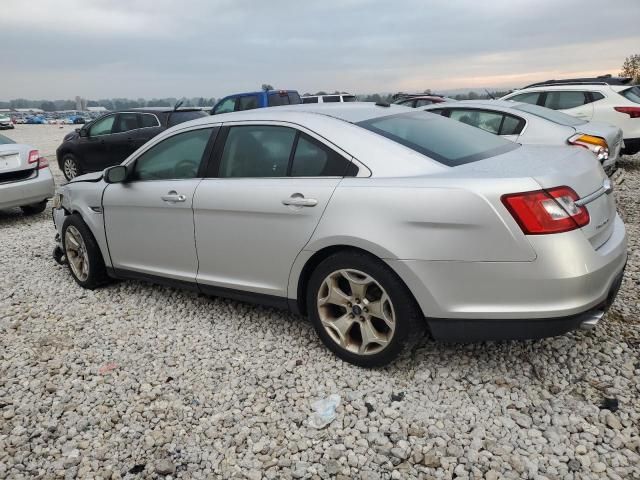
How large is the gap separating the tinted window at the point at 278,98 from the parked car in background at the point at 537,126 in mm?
6805

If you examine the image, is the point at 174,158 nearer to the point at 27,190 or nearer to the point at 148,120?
the point at 27,190

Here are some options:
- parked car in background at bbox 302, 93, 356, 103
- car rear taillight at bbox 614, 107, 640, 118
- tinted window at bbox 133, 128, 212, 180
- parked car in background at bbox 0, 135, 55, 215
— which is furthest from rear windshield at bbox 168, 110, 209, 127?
parked car in background at bbox 302, 93, 356, 103

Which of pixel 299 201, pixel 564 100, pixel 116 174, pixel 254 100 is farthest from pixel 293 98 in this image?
pixel 299 201

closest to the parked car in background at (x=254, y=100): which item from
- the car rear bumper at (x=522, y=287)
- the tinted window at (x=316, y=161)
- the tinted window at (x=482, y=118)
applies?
the tinted window at (x=482, y=118)

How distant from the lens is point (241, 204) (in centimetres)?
332

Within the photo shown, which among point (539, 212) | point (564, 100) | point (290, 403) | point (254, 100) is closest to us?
point (539, 212)

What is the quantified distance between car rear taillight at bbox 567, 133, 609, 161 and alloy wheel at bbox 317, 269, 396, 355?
14.9ft

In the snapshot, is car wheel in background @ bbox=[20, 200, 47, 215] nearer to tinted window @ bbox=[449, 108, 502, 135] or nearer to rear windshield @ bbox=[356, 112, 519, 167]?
tinted window @ bbox=[449, 108, 502, 135]

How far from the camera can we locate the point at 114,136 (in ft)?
34.4

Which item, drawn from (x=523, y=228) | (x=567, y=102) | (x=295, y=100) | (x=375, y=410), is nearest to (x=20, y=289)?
(x=375, y=410)

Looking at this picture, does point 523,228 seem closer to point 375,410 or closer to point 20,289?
point 375,410

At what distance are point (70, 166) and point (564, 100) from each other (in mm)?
10051

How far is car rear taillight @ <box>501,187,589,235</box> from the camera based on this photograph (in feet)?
7.95

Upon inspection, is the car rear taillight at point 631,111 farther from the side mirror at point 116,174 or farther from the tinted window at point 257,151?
the side mirror at point 116,174
